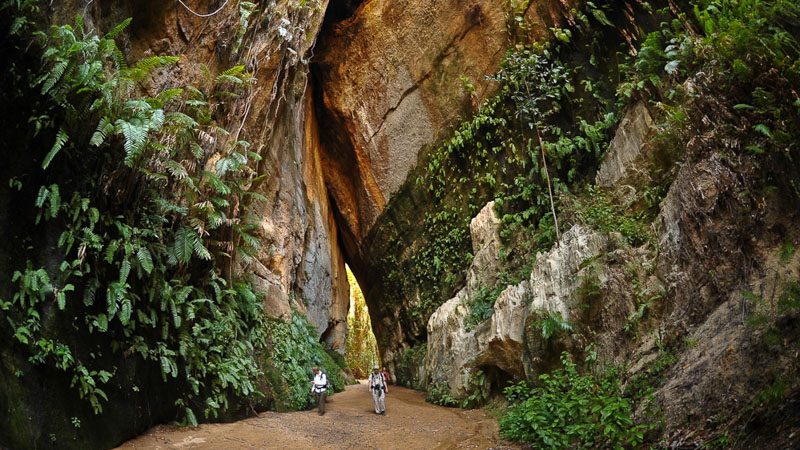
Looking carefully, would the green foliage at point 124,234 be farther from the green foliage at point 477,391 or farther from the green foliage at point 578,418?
the green foliage at point 578,418

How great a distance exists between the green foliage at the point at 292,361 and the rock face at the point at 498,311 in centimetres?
336

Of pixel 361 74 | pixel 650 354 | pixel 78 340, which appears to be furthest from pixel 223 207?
pixel 361 74

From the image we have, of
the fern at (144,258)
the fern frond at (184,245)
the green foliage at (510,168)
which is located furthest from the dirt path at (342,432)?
the green foliage at (510,168)

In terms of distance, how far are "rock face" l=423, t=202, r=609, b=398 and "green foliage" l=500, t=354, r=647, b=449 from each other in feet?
4.47

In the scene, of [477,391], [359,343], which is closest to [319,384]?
[477,391]

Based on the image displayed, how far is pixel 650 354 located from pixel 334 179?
1629 cm

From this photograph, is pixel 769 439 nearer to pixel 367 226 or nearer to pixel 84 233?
pixel 84 233

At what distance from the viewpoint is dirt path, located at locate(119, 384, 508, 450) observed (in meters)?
7.29

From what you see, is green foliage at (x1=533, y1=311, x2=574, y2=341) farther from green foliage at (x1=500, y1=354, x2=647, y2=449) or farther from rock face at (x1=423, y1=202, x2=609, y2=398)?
green foliage at (x1=500, y1=354, x2=647, y2=449)

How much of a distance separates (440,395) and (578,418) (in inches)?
258

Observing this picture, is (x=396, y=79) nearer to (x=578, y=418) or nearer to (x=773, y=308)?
(x=578, y=418)

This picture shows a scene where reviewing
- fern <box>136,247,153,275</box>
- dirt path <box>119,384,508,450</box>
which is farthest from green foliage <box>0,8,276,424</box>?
dirt path <box>119,384,508,450</box>

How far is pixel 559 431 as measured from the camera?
6.68 metres

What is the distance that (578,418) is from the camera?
6.48 m
